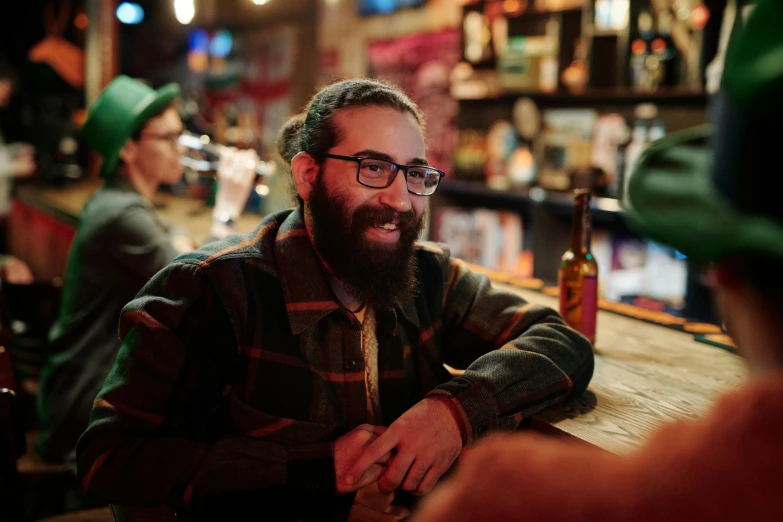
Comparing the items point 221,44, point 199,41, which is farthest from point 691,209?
point 199,41

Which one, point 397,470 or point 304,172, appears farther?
point 304,172

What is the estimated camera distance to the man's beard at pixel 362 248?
140 centimetres

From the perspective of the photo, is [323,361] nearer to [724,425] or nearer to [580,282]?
[580,282]

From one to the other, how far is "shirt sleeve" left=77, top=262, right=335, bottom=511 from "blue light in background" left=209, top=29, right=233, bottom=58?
22.5 feet

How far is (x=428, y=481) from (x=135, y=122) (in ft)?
6.07

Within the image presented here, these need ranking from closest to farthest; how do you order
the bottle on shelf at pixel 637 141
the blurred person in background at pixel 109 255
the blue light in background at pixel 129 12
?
the blurred person in background at pixel 109 255 < the bottle on shelf at pixel 637 141 < the blue light in background at pixel 129 12

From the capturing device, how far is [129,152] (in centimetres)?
253

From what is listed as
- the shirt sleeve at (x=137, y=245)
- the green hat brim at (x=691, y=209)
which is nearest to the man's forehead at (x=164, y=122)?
the shirt sleeve at (x=137, y=245)

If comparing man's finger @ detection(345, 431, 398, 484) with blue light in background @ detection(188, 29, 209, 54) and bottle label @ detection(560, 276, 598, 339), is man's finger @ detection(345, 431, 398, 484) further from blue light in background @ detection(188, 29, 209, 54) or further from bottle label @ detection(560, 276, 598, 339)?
blue light in background @ detection(188, 29, 209, 54)

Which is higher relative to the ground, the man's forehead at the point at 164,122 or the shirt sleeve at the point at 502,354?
the man's forehead at the point at 164,122

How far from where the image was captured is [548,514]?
20.3 inches

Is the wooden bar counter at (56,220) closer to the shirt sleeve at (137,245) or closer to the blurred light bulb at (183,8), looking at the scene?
the shirt sleeve at (137,245)

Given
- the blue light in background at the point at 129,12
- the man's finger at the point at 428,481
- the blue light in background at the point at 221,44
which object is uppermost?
the blue light in background at the point at 129,12

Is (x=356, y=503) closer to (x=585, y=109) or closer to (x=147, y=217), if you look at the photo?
(x=147, y=217)
